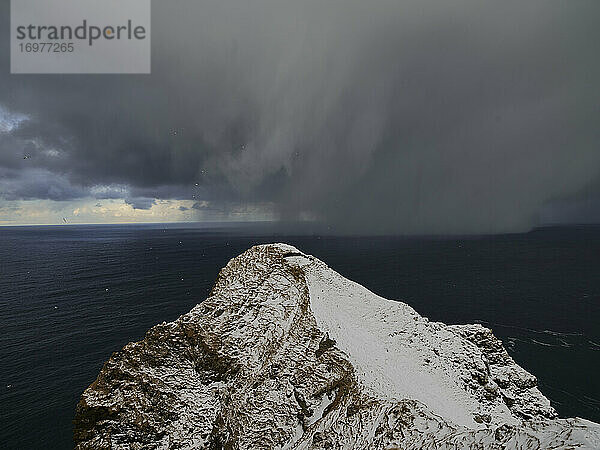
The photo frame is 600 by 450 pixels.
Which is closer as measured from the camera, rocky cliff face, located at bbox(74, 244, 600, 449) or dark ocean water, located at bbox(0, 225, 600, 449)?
rocky cliff face, located at bbox(74, 244, 600, 449)

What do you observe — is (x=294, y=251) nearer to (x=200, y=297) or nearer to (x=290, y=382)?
(x=290, y=382)

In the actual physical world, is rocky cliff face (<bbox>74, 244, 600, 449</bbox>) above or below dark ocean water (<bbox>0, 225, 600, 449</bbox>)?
above

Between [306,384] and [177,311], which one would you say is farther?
[177,311]

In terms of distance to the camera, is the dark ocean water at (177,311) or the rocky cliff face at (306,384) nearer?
the rocky cliff face at (306,384)

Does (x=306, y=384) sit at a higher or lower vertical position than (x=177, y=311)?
higher

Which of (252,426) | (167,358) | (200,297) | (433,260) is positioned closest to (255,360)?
(252,426)
